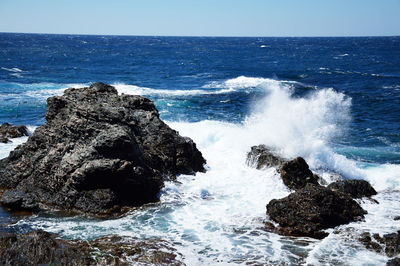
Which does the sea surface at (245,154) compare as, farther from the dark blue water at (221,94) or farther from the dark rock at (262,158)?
the dark rock at (262,158)

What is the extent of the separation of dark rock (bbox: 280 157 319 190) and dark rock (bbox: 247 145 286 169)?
1243 millimetres

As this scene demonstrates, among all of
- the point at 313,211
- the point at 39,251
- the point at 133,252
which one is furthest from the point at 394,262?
the point at 39,251

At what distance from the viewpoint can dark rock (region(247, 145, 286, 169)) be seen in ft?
48.0

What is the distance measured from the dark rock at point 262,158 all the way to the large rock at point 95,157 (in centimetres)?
196

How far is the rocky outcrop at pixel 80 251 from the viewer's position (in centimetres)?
771

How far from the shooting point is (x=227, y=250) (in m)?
8.85

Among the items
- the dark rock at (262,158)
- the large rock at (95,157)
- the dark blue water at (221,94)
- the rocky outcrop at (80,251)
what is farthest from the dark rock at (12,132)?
the rocky outcrop at (80,251)

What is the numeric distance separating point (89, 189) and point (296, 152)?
8.31 meters

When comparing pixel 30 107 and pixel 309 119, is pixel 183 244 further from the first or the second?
pixel 30 107

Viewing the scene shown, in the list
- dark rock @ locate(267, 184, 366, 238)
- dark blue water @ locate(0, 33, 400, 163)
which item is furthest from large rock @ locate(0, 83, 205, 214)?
dark blue water @ locate(0, 33, 400, 163)

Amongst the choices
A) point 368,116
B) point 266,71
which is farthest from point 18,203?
point 266,71

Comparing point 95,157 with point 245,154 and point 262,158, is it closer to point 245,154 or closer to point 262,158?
point 262,158

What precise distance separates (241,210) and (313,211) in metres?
2.00

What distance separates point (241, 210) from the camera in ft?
36.8
